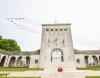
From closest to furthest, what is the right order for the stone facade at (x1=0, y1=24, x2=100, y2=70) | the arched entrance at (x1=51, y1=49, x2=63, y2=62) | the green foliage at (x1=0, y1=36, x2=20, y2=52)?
the stone facade at (x1=0, y1=24, x2=100, y2=70) → the arched entrance at (x1=51, y1=49, x2=63, y2=62) → the green foliage at (x1=0, y1=36, x2=20, y2=52)

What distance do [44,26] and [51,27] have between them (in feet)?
7.22

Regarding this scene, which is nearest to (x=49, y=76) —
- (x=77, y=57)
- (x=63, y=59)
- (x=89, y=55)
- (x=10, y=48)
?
(x=63, y=59)

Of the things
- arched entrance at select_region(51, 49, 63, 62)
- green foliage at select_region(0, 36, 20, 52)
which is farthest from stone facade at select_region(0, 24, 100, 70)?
green foliage at select_region(0, 36, 20, 52)

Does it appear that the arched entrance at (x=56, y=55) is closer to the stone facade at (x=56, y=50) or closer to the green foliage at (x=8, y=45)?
the stone facade at (x=56, y=50)

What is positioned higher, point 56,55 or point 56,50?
point 56,50

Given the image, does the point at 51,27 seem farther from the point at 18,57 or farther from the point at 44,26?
the point at 18,57

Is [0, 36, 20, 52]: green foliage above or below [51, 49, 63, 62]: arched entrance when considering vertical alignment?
above

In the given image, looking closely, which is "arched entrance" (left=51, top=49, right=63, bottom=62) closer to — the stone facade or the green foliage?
the stone facade

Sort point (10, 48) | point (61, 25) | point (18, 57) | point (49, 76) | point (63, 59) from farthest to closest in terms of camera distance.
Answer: point (10, 48) < point (18, 57) < point (61, 25) < point (63, 59) < point (49, 76)

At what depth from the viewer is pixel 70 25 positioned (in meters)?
45.0

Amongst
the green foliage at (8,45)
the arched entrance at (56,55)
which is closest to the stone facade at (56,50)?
the arched entrance at (56,55)

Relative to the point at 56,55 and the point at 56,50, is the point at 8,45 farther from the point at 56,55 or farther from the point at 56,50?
the point at 56,55

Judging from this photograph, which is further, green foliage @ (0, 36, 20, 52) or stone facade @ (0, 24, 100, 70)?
green foliage @ (0, 36, 20, 52)

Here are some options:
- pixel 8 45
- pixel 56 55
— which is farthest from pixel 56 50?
pixel 8 45
